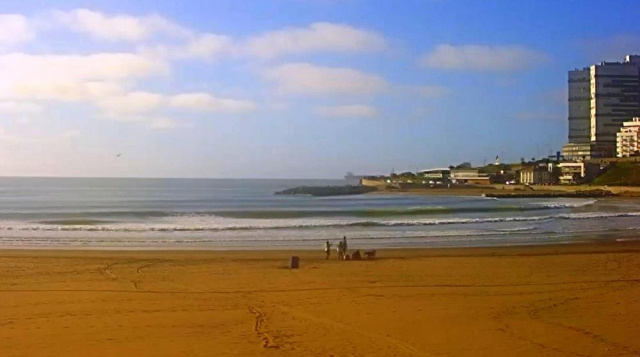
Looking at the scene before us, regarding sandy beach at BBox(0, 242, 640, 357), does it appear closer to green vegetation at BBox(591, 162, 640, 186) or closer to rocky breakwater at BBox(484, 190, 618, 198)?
rocky breakwater at BBox(484, 190, 618, 198)

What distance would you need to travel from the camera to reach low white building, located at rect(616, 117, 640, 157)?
5049 inches

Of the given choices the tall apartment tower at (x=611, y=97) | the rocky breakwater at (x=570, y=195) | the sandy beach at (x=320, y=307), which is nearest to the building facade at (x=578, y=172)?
the rocky breakwater at (x=570, y=195)

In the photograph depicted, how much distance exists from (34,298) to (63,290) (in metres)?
1.04

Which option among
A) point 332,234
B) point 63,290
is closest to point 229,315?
point 63,290

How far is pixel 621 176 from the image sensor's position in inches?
4097

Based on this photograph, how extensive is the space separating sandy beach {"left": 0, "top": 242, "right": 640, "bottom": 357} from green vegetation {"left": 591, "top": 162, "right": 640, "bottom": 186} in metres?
88.0

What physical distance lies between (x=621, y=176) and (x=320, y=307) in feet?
342

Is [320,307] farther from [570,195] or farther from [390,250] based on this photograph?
[570,195]

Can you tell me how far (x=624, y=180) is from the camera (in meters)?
101

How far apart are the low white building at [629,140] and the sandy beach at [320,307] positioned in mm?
120949

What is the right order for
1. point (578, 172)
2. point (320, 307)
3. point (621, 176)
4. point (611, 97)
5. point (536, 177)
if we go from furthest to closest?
point (611, 97) → point (536, 177) → point (578, 172) → point (621, 176) → point (320, 307)

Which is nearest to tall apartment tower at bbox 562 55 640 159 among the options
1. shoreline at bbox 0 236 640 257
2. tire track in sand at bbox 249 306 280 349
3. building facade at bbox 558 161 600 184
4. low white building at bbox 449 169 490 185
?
low white building at bbox 449 169 490 185

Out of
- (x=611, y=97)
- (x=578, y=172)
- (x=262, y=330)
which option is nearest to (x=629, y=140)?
(x=578, y=172)

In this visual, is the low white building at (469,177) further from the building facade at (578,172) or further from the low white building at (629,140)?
the low white building at (629,140)
